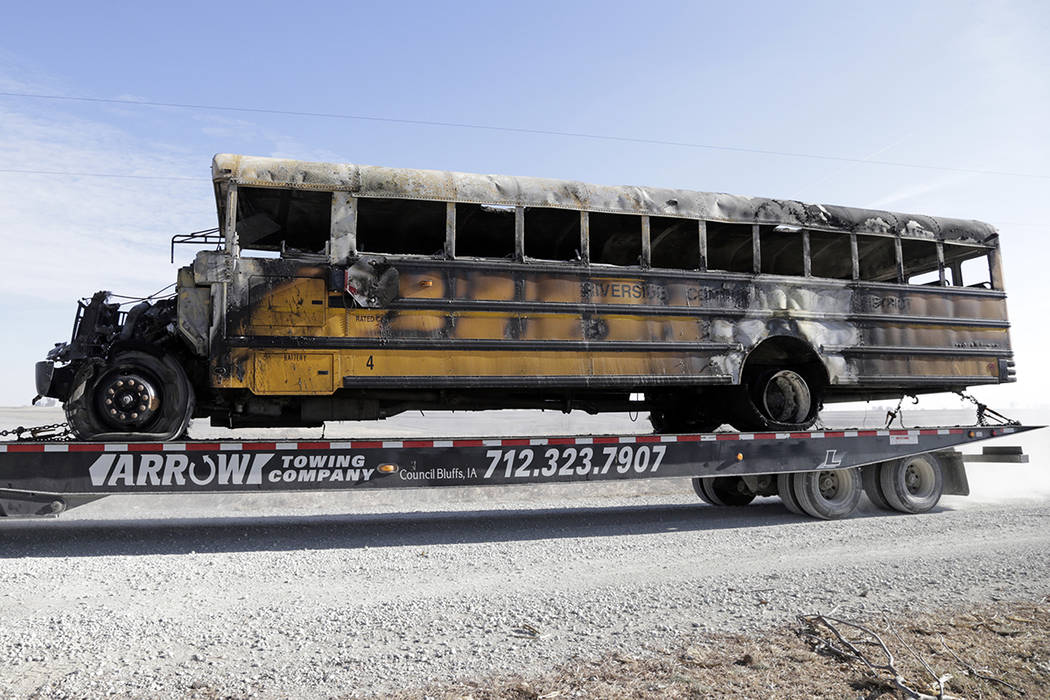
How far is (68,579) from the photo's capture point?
4.95 m

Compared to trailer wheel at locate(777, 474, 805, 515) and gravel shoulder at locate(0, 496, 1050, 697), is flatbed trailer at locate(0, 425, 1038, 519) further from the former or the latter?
gravel shoulder at locate(0, 496, 1050, 697)

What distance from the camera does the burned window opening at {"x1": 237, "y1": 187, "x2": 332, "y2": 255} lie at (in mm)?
6566

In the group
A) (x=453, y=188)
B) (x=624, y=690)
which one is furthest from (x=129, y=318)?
(x=624, y=690)

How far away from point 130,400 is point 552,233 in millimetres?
4405

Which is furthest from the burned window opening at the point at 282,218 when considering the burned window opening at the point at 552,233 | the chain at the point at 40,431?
the chain at the point at 40,431

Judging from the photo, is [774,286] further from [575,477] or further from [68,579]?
[68,579]

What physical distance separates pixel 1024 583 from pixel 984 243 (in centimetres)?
521

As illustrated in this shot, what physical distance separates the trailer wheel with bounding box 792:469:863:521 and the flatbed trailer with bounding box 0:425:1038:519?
0.01m

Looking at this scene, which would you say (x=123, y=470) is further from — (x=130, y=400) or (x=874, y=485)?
(x=874, y=485)

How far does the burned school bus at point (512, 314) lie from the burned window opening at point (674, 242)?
0.12 feet

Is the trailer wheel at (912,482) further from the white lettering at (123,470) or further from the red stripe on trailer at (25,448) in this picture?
the red stripe on trailer at (25,448)

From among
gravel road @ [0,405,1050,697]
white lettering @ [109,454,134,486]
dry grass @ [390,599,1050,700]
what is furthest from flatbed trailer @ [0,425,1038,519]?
dry grass @ [390,599,1050,700]

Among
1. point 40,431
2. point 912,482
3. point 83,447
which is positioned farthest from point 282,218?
point 912,482

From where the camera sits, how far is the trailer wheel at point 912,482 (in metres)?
8.19
